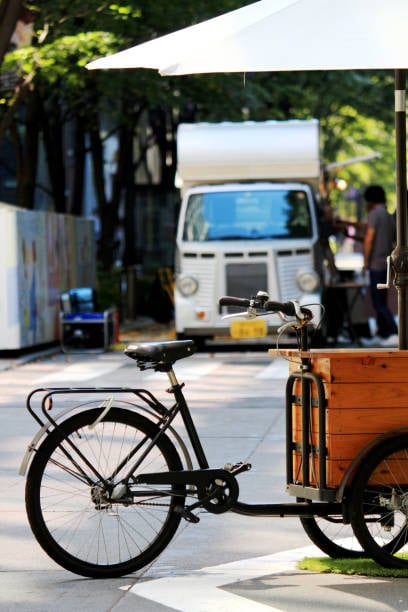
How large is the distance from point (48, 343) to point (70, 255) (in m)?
2.73

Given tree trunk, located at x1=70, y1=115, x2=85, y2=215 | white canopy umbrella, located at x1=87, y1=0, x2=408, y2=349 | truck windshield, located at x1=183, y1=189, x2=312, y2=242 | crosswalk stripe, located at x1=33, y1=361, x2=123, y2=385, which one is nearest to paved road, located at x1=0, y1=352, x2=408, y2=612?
white canopy umbrella, located at x1=87, y1=0, x2=408, y2=349

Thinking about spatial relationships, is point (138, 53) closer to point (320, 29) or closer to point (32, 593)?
point (320, 29)

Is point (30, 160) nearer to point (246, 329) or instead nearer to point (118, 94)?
point (118, 94)

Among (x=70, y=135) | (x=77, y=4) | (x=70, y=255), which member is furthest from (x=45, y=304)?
(x=70, y=135)

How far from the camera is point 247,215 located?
66.8 feet

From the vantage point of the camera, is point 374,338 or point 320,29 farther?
point 374,338

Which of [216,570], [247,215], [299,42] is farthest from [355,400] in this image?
[247,215]

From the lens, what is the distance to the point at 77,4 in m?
22.2

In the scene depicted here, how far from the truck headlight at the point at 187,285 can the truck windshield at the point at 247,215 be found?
0.57m

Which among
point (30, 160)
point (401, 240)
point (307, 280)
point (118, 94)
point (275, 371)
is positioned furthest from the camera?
point (30, 160)

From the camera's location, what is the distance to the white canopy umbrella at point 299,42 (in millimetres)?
6273

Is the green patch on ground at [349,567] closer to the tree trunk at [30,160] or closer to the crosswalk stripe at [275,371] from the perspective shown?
the crosswalk stripe at [275,371]

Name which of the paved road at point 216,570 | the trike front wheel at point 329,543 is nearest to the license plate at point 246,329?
the paved road at point 216,570

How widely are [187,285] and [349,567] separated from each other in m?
14.0
